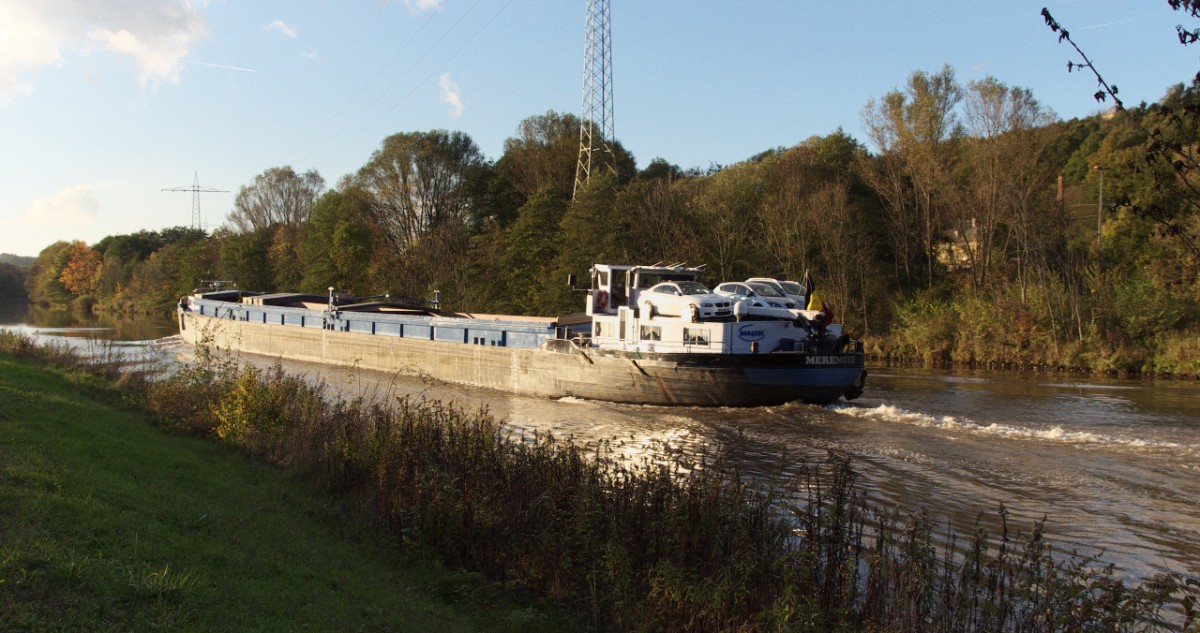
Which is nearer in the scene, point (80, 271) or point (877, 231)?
point (877, 231)

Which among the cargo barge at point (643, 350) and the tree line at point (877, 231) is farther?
the tree line at point (877, 231)

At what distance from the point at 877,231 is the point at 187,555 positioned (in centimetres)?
4256

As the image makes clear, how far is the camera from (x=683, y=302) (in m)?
20.8

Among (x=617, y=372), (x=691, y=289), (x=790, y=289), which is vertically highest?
(x=790, y=289)

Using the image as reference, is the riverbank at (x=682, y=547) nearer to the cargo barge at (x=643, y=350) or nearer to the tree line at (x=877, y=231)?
the cargo barge at (x=643, y=350)

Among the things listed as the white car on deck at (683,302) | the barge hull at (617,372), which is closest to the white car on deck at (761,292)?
the white car on deck at (683,302)

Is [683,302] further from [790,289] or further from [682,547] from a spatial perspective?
[682,547]

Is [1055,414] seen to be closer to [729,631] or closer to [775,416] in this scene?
[775,416]

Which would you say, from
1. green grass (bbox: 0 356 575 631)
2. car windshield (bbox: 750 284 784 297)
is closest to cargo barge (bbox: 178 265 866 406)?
car windshield (bbox: 750 284 784 297)

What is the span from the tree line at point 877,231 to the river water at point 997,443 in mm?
6599

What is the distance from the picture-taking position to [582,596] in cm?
665

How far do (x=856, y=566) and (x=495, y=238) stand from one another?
154ft

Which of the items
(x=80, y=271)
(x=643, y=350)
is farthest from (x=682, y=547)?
(x=80, y=271)

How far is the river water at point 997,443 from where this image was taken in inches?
398
